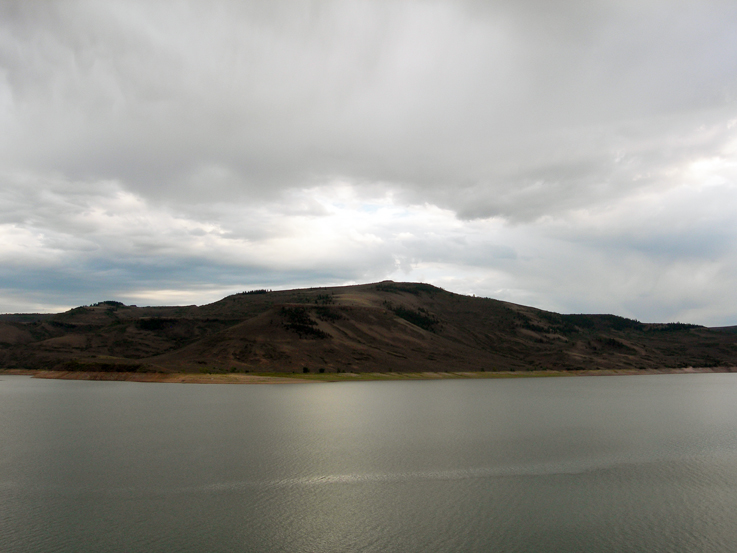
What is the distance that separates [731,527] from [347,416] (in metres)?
35.6

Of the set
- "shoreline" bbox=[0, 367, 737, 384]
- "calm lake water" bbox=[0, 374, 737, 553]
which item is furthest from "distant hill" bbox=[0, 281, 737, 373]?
"calm lake water" bbox=[0, 374, 737, 553]

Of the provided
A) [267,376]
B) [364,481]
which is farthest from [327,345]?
[364,481]

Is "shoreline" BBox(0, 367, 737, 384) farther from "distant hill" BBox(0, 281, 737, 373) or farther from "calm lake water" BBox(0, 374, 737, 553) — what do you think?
"calm lake water" BBox(0, 374, 737, 553)

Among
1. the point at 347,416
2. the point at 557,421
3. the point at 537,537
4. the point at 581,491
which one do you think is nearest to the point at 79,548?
the point at 537,537

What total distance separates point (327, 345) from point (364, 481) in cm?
11103

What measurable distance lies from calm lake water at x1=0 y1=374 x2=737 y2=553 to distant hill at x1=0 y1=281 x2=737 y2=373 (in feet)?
237

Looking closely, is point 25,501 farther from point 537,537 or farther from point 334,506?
point 537,537

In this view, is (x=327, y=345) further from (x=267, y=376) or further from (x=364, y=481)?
(x=364, y=481)

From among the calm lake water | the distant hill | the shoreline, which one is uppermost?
the distant hill

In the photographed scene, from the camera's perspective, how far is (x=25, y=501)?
24.5 meters

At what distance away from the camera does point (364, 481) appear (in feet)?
92.8

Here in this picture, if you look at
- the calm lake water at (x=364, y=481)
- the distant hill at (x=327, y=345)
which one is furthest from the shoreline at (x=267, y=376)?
the calm lake water at (x=364, y=481)

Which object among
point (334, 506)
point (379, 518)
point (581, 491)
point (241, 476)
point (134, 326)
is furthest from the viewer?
point (134, 326)

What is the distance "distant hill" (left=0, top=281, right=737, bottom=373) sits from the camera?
12712cm
